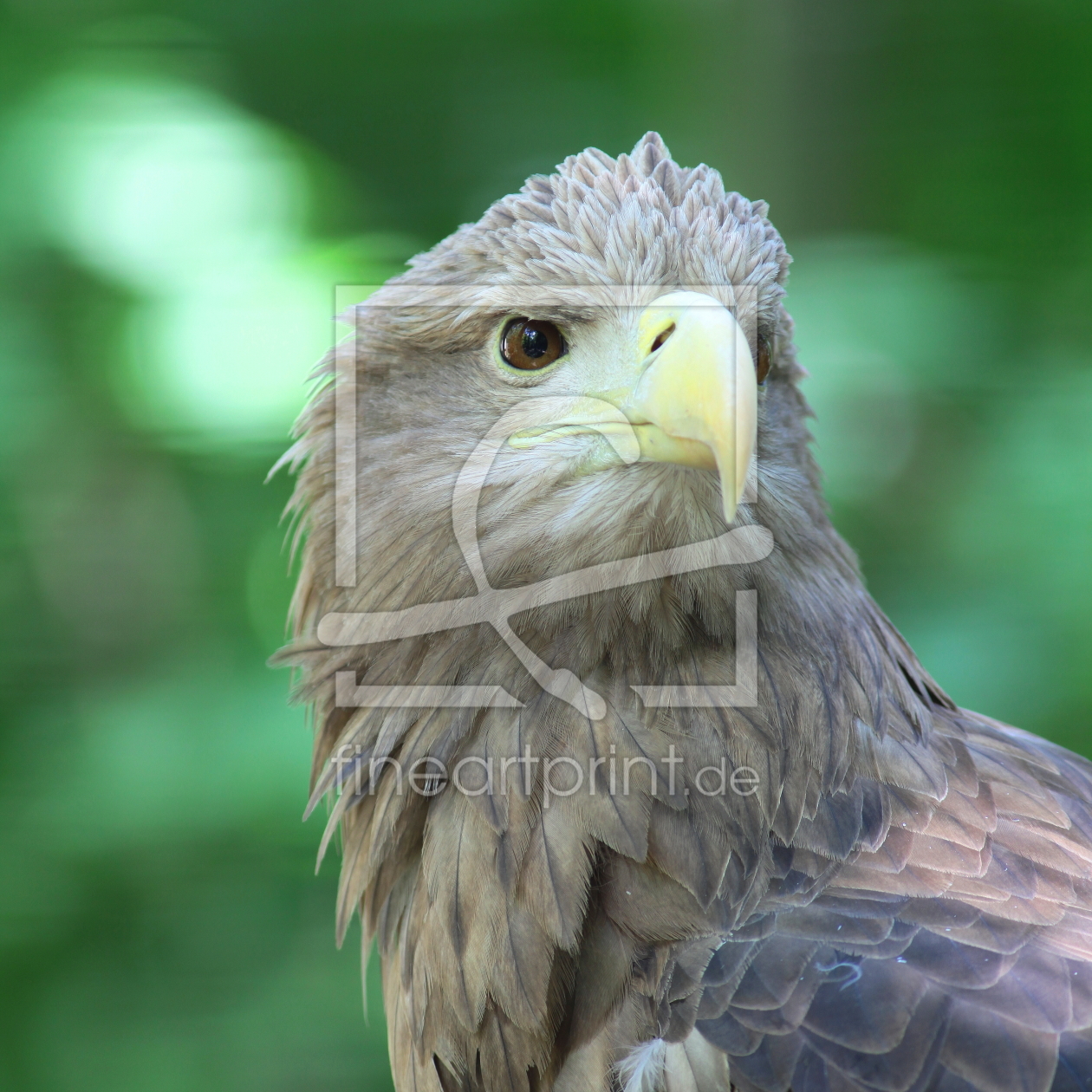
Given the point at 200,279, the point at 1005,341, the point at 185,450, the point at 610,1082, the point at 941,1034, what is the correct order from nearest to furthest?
the point at 941,1034 < the point at 610,1082 < the point at 200,279 < the point at 185,450 < the point at 1005,341

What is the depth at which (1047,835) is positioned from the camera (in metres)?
1.42

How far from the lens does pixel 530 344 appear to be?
1481mm

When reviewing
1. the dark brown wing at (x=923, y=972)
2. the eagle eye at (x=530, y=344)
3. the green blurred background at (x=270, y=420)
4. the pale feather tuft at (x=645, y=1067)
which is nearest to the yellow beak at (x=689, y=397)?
the eagle eye at (x=530, y=344)

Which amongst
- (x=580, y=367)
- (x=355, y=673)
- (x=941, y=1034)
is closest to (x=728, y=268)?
(x=580, y=367)

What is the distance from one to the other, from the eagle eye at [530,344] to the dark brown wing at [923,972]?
69 cm

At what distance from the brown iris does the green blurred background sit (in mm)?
1087

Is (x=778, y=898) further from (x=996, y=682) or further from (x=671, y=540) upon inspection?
(x=996, y=682)

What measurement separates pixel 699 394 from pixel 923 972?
0.65 m

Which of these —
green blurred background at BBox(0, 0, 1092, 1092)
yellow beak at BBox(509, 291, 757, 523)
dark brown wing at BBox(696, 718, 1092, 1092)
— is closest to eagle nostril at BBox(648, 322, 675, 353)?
yellow beak at BBox(509, 291, 757, 523)

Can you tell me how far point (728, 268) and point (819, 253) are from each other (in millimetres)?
1520

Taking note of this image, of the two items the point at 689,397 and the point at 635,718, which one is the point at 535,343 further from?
the point at 635,718

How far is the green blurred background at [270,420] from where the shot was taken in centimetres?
249

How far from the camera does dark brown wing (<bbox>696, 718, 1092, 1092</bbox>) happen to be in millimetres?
1107

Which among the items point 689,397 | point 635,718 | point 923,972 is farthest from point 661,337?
point 923,972
